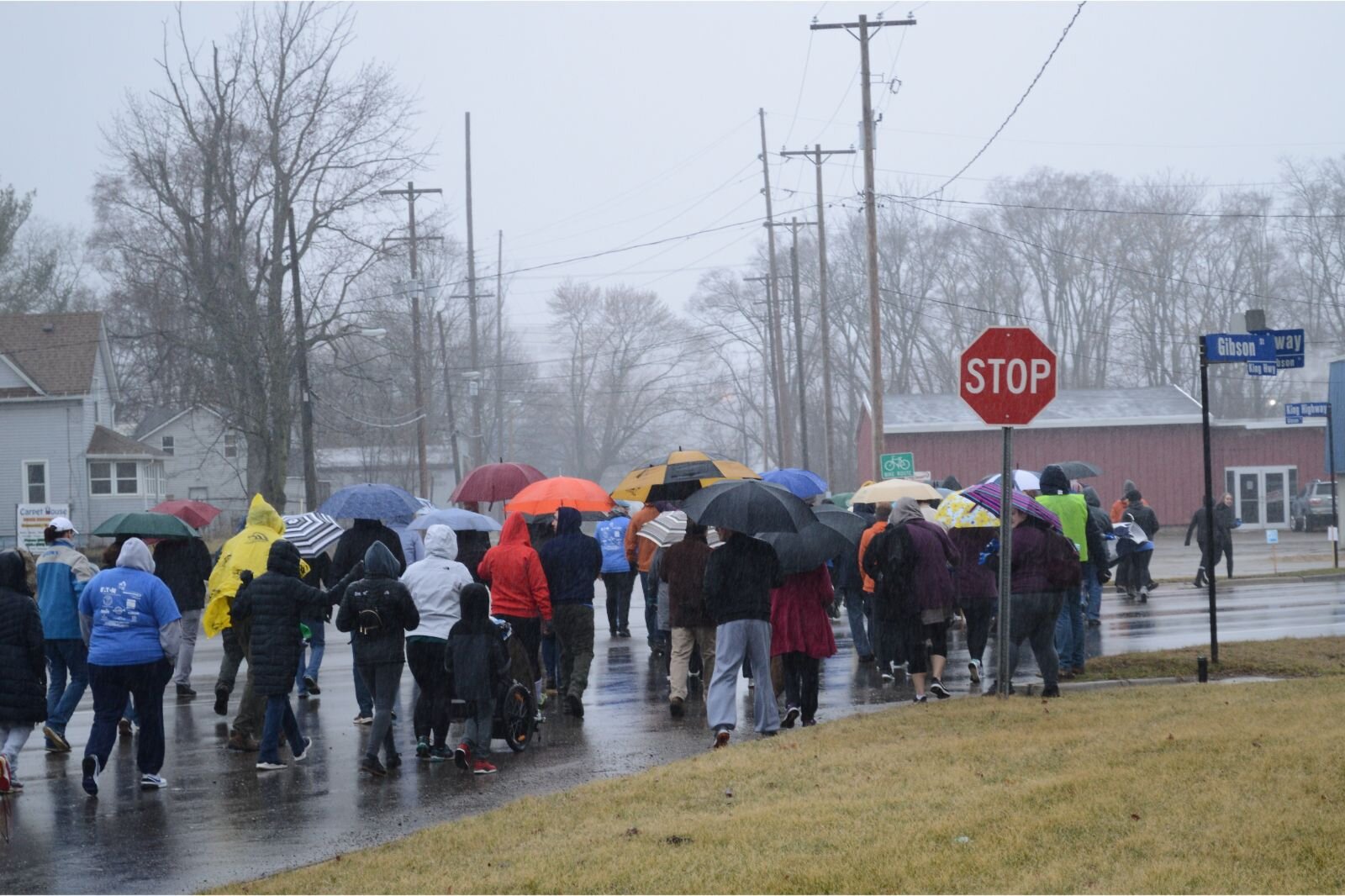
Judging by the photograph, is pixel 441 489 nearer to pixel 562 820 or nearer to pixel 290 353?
pixel 290 353

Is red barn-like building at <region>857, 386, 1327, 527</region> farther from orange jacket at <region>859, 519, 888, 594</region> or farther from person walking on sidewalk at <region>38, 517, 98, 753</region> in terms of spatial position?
person walking on sidewalk at <region>38, 517, 98, 753</region>

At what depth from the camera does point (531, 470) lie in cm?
1709

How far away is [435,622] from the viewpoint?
1095cm

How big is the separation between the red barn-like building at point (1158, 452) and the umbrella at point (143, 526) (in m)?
38.4

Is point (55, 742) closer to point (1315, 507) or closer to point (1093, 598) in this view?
point (1093, 598)

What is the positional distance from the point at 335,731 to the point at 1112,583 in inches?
738

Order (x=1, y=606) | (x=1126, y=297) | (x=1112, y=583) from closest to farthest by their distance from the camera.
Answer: (x=1, y=606)
(x=1112, y=583)
(x=1126, y=297)

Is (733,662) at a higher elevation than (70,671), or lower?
higher

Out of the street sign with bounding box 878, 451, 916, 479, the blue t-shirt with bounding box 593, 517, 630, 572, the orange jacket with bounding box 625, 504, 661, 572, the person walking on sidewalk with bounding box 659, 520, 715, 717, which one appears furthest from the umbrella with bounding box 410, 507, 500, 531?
the street sign with bounding box 878, 451, 916, 479

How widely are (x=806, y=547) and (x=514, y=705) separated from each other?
2616 millimetres

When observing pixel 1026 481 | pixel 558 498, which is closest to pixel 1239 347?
pixel 1026 481

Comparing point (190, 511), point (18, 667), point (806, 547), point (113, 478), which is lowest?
point (18, 667)

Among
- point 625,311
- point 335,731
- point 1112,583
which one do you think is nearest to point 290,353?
point 1112,583

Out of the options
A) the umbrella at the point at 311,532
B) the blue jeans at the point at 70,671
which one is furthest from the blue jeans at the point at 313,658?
the blue jeans at the point at 70,671
